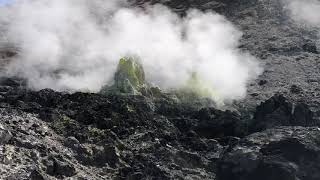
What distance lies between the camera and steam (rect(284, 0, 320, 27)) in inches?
1896

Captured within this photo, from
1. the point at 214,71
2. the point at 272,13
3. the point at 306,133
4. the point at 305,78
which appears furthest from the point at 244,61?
the point at 306,133

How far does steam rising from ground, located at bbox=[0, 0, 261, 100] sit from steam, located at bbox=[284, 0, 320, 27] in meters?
4.82

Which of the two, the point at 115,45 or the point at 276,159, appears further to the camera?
the point at 115,45

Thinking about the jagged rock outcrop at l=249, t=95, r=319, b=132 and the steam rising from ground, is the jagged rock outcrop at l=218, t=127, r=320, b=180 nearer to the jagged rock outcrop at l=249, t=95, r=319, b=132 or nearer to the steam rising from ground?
the jagged rock outcrop at l=249, t=95, r=319, b=132

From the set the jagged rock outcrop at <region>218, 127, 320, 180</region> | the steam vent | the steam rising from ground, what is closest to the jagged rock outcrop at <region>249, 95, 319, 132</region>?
the steam vent

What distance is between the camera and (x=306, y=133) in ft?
76.6

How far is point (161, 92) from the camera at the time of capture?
3247 centimetres

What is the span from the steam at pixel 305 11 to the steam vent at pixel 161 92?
0.09m

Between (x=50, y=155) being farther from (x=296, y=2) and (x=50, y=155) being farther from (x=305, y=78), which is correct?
(x=296, y=2)

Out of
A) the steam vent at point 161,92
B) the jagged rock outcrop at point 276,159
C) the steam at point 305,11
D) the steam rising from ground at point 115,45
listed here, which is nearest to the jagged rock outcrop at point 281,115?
the steam vent at point 161,92

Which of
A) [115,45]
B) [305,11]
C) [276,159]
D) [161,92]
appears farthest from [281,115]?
[305,11]

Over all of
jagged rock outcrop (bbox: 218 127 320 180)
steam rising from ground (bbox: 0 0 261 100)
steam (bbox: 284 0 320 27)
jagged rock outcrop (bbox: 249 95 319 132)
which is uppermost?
steam (bbox: 284 0 320 27)

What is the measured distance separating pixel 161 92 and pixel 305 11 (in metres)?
22.4

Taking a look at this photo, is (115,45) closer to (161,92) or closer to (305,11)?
(161,92)
